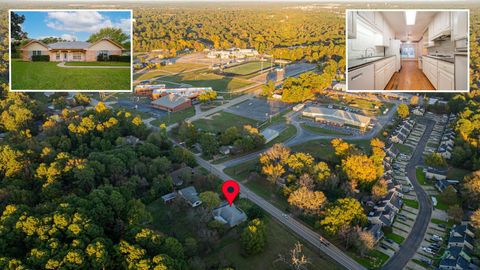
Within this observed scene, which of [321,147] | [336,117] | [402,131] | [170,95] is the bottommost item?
[321,147]

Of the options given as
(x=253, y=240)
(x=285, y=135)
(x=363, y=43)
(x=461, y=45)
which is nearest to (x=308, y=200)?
(x=253, y=240)

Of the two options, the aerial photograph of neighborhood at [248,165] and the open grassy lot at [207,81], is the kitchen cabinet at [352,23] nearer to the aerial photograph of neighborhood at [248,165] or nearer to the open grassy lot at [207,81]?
the aerial photograph of neighborhood at [248,165]

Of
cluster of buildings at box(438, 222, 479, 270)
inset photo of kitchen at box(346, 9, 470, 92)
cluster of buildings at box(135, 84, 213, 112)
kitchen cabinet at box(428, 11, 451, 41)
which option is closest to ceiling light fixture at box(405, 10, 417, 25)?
inset photo of kitchen at box(346, 9, 470, 92)

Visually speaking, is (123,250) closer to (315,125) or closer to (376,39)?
(376,39)

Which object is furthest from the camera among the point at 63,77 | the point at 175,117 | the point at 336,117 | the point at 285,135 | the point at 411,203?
the point at 175,117

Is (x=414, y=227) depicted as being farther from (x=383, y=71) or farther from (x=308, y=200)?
(x=383, y=71)

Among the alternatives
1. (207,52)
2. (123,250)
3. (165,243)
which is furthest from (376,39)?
(207,52)

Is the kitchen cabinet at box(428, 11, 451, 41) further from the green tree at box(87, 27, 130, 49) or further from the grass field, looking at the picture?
the grass field

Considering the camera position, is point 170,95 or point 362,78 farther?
point 170,95
